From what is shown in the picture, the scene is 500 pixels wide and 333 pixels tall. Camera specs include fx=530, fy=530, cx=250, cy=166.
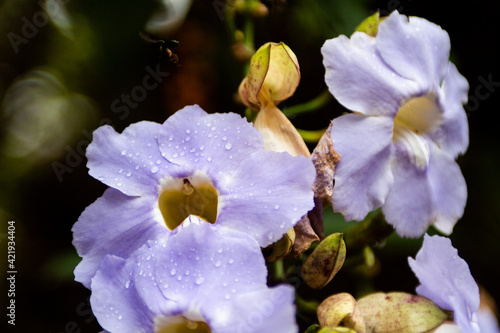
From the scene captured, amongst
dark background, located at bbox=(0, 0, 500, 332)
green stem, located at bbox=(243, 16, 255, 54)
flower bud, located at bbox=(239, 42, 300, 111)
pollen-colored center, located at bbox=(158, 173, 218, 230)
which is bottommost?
dark background, located at bbox=(0, 0, 500, 332)

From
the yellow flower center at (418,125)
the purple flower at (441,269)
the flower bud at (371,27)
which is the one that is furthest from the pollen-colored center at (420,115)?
the purple flower at (441,269)

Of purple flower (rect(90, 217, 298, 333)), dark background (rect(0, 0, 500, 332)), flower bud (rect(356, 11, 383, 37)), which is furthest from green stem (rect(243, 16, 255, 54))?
purple flower (rect(90, 217, 298, 333))

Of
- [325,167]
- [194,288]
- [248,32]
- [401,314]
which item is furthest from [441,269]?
[248,32]

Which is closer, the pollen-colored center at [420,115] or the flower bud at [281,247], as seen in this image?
the flower bud at [281,247]

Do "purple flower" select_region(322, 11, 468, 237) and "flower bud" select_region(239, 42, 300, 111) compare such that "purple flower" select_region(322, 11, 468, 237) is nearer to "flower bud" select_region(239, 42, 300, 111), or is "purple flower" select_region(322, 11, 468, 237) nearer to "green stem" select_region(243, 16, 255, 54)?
"flower bud" select_region(239, 42, 300, 111)

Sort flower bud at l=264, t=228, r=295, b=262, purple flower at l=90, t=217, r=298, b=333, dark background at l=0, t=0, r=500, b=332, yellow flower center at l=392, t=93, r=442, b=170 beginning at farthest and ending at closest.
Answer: dark background at l=0, t=0, r=500, b=332 → yellow flower center at l=392, t=93, r=442, b=170 → flower bud at l=264, t=228, r=295, b=262 → purple flower at l=90, t=217, r=298, b=333

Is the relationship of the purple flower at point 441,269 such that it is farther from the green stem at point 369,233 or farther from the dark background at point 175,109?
the dark background at point 175,109
